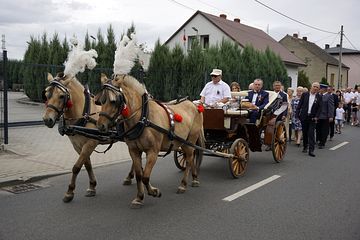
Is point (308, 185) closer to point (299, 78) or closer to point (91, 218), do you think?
point (91, 218)

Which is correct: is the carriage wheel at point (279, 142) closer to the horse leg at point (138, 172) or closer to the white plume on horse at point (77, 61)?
the horse leg at point (138, 172)

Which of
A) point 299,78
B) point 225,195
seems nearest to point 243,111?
point 225,195

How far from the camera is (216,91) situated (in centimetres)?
810

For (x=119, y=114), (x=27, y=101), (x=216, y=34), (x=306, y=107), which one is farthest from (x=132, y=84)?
(x=216, y=34)

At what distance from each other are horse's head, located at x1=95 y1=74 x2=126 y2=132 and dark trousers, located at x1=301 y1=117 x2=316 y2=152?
6.77 metres

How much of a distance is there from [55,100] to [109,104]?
0.89 metres

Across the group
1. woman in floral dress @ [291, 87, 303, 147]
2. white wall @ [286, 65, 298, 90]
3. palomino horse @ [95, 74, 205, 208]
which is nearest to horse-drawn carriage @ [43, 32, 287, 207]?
palomino horse @ [95, 74, 205, 208]

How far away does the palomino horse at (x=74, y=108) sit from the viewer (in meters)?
5.23

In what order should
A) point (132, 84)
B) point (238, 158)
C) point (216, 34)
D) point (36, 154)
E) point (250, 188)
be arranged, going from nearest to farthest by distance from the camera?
point (132, 84) → point (250, 188) → point (238, 158) → point (36, 154) → point (216, 34)

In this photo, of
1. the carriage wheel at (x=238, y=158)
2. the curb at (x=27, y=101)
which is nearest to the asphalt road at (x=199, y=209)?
the carriage wheel at (x=238, y=158)

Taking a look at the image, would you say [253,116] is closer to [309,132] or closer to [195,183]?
[195,183]

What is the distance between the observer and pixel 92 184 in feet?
19.9

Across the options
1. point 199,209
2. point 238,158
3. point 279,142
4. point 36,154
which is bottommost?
point 199,209

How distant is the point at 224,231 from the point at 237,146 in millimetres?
2954
